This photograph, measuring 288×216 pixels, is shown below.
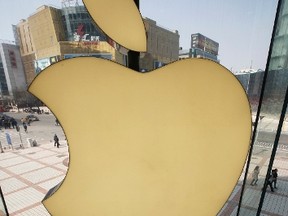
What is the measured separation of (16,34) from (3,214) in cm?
5479

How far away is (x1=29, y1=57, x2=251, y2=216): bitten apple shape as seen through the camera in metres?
1.78

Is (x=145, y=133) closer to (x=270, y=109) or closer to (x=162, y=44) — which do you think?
(x=270, y=109)

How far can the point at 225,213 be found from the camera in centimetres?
691

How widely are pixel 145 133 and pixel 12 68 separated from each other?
5649 centimetres

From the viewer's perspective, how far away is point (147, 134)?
200cm

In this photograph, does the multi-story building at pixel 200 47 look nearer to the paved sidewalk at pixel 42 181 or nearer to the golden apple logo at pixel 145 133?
the paved sidewalk at pixel 42 181

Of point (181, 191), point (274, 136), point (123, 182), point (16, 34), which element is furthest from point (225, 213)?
point (16, 34)

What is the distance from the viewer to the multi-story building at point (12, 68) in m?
46.3

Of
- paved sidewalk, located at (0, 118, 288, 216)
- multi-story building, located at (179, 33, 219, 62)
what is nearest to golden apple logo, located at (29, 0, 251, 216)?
paved sidewalk, located at (0, 118, 288, 216)

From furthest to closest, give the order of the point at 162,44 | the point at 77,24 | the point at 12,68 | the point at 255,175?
the point at 12,68, the point at 162,44, the point at 77,24, the point at 255,175

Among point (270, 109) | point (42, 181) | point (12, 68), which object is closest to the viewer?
point (270, 109)

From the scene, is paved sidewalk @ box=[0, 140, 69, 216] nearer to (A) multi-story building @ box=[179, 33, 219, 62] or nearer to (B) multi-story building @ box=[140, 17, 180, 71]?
(B) multi-story building @ box=[140, 17, 180, 71]

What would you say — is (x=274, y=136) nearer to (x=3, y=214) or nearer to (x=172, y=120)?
(x=172, y=120)

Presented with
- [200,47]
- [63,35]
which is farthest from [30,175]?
[200,47]
